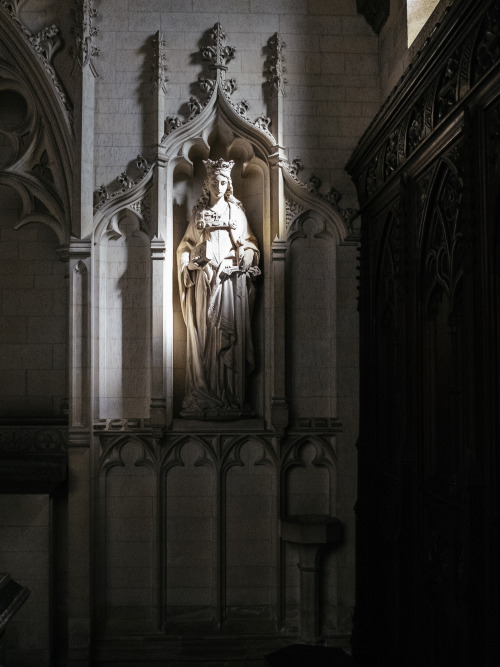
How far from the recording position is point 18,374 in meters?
7.30

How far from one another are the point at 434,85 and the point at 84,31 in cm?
375

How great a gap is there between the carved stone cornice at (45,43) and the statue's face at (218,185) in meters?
1.48

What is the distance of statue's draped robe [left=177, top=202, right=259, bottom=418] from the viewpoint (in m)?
7.00

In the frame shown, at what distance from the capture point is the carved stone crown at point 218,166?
277 inches

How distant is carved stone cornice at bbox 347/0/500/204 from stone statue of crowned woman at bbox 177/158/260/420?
1405 mm

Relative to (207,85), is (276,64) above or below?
above

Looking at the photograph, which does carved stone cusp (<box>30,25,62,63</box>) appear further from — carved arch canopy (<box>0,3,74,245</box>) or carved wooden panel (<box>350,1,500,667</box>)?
carved wooden panel (<box>350,1,500,667</box>)

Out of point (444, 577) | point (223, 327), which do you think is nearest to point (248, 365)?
point (223, 327)

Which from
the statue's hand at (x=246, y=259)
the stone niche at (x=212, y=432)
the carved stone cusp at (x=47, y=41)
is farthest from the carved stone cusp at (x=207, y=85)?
the statue's hand at (x=246, y=259)

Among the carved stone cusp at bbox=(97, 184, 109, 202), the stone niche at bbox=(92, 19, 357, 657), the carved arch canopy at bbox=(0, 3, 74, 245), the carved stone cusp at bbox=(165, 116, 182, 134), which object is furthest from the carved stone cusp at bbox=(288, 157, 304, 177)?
the carved arch canopy at bbox=(0, 3, 74, 245)

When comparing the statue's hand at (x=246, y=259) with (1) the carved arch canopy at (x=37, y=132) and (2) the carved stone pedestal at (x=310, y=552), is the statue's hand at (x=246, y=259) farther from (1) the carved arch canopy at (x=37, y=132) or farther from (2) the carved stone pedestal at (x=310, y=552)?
(2) the carved stone pedestal at (x=310, y=552)

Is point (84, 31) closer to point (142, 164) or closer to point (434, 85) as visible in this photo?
point (142, 164)

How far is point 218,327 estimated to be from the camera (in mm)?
6992

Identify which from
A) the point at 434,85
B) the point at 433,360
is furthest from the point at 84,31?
the point at 433,360
